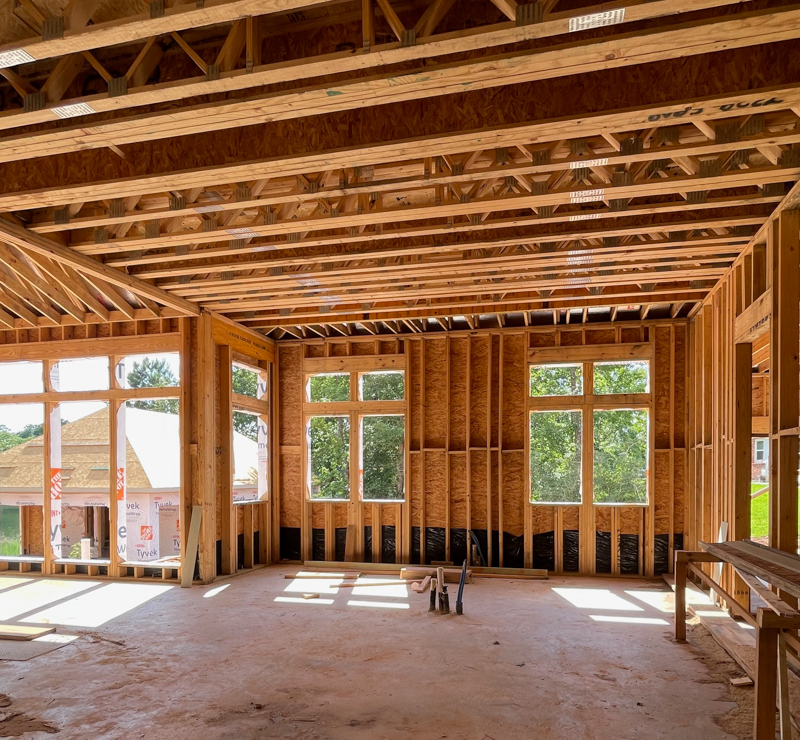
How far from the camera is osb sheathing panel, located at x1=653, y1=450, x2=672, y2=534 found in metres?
10.2

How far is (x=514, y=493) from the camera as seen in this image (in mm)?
10750

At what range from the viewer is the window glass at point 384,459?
23625 mm

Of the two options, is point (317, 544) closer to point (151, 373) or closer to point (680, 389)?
point (680, 389)

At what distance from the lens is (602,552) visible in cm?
1036

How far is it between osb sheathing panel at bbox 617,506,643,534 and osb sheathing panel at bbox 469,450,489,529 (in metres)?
2.27

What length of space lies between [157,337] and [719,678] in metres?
8.78

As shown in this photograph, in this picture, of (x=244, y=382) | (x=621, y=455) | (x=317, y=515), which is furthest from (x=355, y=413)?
(x=244, y=382)

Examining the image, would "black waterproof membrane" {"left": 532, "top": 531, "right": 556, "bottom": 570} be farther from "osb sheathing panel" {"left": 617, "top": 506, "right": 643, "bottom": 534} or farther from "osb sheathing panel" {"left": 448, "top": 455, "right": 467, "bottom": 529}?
"osb sheathing panel" {"left": 448, "top": 455, "right": 467, "bottom": 529}

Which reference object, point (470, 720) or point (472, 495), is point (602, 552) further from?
point (470, 720)

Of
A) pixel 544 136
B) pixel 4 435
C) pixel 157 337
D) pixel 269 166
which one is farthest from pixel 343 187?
pixel 4 435

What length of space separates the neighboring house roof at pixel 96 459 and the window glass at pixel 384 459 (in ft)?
22.3

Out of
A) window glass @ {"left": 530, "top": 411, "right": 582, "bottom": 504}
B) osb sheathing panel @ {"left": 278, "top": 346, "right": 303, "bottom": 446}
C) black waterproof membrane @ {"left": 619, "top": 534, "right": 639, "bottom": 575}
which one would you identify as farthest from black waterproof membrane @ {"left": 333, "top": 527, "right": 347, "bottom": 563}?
window glass @ {"left": 530, "top": 411, "right": 582, "bottom": 504}

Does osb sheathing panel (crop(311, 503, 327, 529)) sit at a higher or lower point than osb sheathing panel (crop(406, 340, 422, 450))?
lower

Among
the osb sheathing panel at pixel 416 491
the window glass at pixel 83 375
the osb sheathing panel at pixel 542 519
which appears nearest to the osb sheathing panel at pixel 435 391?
the osb sheathing panel at pixel 416 491
